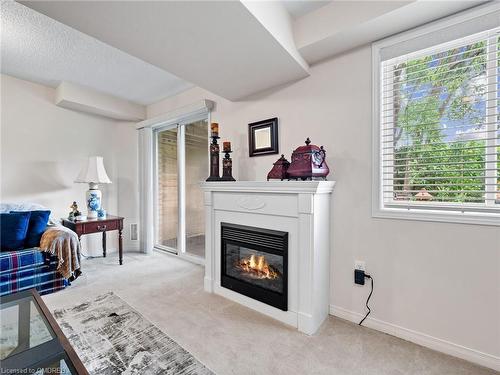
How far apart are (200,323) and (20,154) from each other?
10.5ft

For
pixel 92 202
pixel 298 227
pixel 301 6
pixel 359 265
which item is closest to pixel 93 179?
pixel 92 202

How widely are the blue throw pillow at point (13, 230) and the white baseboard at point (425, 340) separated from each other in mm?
2999

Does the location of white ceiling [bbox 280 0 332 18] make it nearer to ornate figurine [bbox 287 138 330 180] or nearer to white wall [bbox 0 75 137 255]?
ornate figurine [bbox 287 138 330 180]

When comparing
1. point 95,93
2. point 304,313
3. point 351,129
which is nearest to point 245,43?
point 351,129

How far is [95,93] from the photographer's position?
3447mm

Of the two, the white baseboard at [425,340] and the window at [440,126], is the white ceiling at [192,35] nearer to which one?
the window at [440,126]

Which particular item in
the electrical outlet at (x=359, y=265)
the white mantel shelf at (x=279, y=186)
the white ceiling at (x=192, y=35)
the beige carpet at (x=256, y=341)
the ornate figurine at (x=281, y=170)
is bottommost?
the beige carpet at (x=256, y=341)

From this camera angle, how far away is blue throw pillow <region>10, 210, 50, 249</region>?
8.16 ft

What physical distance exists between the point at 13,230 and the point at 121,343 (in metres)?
1.67

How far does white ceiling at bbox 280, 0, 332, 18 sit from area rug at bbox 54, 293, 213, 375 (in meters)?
2.53

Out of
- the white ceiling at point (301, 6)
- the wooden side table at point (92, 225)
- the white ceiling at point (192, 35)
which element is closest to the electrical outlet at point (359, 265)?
the white ceiling at point (192, 35)

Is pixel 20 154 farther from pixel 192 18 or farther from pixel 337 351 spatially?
pixel 337 351

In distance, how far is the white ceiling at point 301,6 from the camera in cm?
182

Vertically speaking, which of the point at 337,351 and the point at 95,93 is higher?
the point at 95,93
